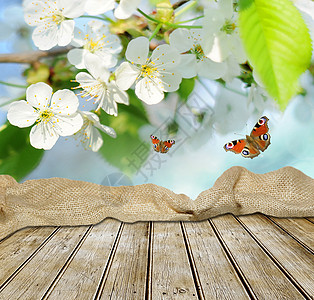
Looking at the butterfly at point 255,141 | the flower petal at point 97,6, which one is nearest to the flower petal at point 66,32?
the flower petal at point 97,6

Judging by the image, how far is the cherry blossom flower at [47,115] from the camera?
1.40ft

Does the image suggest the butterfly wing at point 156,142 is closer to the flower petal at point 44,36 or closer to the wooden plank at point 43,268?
the wooden plank at point 43,268

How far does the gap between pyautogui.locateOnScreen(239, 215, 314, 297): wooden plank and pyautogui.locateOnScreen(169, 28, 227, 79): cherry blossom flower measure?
42cm

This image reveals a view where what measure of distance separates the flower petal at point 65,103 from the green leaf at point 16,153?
664 mm

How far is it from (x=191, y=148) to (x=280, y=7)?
3.33ft

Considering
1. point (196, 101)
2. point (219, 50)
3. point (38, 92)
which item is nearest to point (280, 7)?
point (219, 50)

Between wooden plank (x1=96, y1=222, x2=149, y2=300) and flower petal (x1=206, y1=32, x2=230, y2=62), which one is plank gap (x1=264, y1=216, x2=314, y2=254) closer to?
wooden plank (x1=96, y1=222, x2=149, y2=300)

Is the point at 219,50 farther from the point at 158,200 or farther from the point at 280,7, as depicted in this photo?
the point at 158,200

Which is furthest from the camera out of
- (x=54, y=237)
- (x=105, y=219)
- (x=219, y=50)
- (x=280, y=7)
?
(x=105, y=219)

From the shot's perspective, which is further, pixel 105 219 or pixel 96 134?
pixel 105 219

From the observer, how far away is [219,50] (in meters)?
0.28

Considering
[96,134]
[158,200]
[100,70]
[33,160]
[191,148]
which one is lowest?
[33,160]

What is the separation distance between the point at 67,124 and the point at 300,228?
74cm

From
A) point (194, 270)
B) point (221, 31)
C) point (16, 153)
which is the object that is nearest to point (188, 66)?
point (221, 31)
